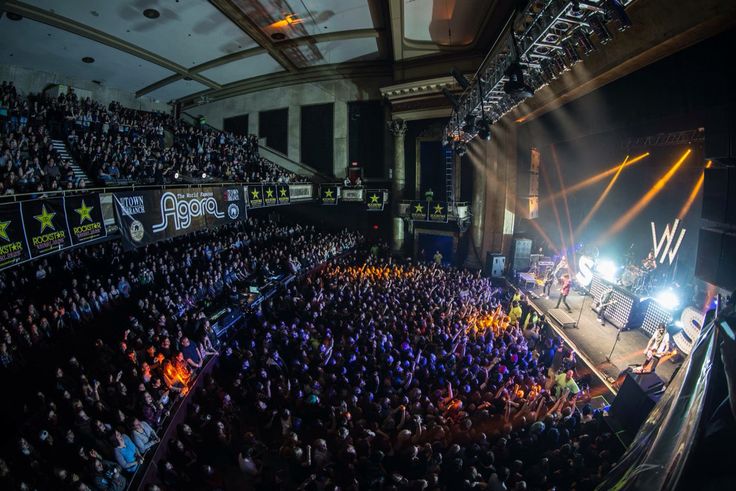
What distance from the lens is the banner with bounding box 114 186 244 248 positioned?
32.9 ft

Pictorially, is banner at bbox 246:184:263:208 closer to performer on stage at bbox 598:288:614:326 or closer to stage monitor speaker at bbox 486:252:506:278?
stage monitor speaker at bbox 486:252:506:278

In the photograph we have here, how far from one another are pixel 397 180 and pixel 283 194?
736cm

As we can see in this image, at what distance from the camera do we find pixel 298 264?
49.6ft

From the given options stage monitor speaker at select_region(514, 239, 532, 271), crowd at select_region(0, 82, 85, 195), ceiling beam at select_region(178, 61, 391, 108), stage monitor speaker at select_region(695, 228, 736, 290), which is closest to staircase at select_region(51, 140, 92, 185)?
crowd at select_region(0, 82, 85, 195)

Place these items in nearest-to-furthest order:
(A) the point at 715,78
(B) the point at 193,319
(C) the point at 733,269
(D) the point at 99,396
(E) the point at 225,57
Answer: (D) the point at 99,396, (A) the point at 715,78, (C) the point at 733,269, (B) the point at 193,319, (E) the point at 225,57

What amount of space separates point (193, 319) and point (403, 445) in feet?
21.0

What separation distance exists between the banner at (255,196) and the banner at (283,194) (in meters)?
1.44

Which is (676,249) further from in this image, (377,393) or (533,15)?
(377,393)

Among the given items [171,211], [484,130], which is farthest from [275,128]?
[484,130]

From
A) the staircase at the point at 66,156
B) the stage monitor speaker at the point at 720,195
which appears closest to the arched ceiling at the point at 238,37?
the staircase at the point at 66,156

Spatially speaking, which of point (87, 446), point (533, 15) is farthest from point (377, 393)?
point (533, 15)

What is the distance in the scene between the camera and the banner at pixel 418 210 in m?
18.8

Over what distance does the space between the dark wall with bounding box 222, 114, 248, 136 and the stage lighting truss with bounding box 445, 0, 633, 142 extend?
2195 cm

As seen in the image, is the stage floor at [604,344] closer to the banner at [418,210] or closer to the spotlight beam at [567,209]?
the spotlight beam at [567,209]
